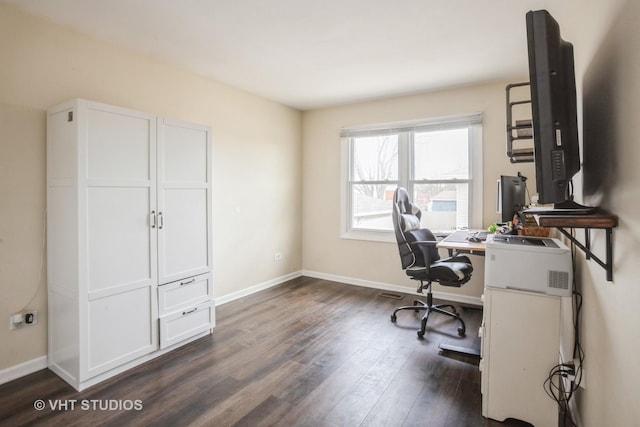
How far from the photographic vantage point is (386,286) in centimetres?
441

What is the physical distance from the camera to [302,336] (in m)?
2.97

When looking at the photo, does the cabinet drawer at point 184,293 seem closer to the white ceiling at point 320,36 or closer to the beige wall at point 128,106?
the beige wall at point 128,106

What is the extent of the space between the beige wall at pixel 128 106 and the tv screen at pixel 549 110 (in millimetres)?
3033

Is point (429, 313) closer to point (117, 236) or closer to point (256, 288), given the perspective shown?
point (256, 288)

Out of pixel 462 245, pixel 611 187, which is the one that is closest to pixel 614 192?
pixel 611 187

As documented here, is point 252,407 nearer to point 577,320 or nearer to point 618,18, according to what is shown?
point 577,320

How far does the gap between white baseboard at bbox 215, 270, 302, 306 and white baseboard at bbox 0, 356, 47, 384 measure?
1610 mm

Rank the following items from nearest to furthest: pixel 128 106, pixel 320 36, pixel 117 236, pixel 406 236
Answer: pixel 117 236
pixel 320 36
pixel 128 106
pixel 406 236

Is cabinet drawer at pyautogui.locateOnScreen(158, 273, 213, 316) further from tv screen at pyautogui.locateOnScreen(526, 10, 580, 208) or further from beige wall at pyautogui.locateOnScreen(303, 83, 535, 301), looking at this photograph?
tv screen at pyautogui.locateOnScreen(526, 10, 580, 208)

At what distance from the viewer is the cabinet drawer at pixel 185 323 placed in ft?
8.64

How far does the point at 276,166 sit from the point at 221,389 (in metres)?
3.06

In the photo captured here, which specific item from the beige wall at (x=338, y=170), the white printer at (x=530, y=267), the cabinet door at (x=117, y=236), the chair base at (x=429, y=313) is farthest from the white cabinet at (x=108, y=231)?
the beige wall at (x=338, y=170)

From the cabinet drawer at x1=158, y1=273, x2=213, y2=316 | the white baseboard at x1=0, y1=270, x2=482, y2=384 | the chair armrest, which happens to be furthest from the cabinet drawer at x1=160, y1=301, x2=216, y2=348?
the chair armrest

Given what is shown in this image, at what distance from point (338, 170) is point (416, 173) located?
3.70ft
